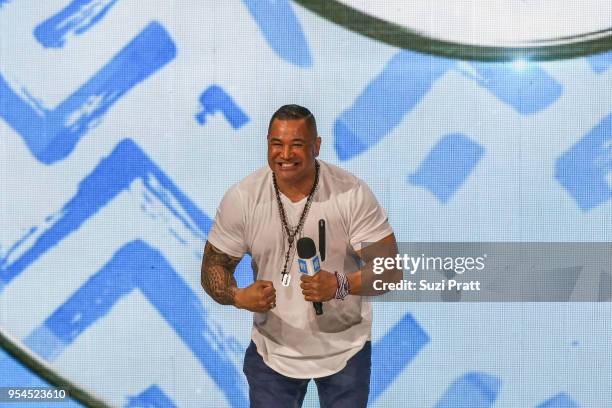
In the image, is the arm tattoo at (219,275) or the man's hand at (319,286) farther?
the arm tattoo at (219,275)

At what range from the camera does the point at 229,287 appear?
284 centimetres

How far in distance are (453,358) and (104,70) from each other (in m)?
1.53

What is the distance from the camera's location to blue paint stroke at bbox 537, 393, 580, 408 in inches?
132

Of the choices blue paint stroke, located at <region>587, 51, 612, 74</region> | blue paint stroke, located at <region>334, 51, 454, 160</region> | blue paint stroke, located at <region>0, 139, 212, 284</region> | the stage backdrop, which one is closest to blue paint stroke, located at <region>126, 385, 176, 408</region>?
the stage backdrop

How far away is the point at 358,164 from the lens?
3.29m

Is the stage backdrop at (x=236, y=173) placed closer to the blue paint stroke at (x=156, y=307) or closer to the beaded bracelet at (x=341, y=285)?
the blue paint stroke at (x=156, y=307)

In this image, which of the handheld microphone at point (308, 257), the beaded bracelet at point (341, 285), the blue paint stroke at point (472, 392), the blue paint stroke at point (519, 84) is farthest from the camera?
the blue paint stroke at point (472, 392)

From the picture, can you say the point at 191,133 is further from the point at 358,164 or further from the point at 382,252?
the point at 382,252

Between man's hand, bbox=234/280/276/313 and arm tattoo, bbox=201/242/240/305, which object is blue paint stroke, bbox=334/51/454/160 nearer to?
arm tattoo, bbox=201/242/240/305

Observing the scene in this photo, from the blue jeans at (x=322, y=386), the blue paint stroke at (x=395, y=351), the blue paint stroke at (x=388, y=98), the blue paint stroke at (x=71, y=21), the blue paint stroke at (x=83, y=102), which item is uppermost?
the blue paint stroke at (x=71, y=21)

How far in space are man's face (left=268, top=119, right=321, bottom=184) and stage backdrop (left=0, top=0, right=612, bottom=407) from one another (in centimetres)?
45

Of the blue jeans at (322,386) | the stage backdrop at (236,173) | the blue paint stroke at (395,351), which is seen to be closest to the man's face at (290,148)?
the stage backdrop at (236,173)

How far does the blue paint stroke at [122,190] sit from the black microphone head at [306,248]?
28.5 inches

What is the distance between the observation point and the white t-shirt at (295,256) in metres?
2.84
